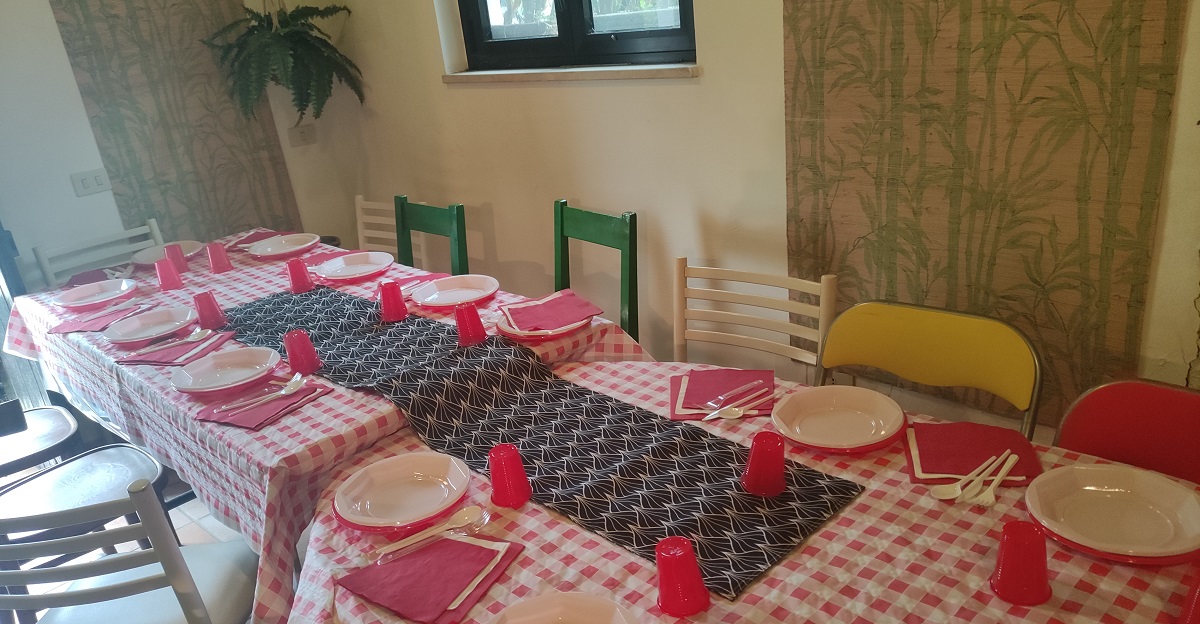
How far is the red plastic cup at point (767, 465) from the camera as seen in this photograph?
3.85ft

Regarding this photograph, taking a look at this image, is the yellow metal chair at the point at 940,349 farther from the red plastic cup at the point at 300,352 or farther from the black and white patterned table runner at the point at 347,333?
the red plastic cup at the point at 300,352

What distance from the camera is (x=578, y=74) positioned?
2.48 meters

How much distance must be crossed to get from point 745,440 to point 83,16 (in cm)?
278

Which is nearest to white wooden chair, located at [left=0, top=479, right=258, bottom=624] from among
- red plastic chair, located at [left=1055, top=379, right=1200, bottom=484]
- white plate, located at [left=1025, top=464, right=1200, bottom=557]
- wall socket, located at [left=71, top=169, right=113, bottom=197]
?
white plate, located at [left=1025, top=464, right=1200, bottom=557]

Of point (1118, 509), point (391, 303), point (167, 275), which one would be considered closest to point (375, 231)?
point (167, 275)

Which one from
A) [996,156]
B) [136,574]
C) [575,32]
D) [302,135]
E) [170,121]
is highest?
[575,32]

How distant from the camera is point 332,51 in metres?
3.10

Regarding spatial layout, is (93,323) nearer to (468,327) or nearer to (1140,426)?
(468,327)

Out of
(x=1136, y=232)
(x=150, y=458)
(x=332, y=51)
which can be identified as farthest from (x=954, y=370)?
(x=332, y=51)

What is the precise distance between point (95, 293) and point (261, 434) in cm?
124

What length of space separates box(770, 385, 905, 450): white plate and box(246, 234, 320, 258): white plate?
179cm

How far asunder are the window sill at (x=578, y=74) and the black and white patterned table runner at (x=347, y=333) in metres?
0.95

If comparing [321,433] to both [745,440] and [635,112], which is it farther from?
[635,112]

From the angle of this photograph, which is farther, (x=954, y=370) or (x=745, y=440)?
(x=954, y=370)
